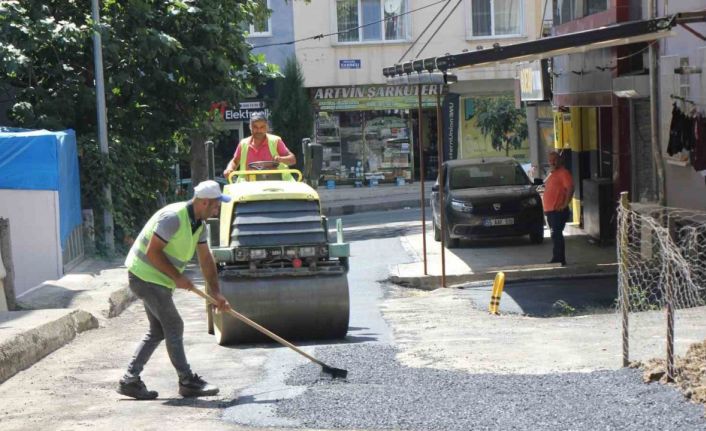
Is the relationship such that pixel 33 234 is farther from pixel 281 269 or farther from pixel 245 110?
pixel 245 110

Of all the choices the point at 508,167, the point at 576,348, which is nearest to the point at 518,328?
the point at 576,348

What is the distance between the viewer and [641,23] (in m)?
13.3

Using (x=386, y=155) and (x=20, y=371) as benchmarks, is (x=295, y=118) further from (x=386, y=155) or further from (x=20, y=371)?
(x=20, y=371)

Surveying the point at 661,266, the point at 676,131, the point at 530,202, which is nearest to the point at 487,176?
the point at 530,202

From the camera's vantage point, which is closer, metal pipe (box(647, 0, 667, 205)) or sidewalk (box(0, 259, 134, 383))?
sidewalk (box(0, 259, 134, 383))

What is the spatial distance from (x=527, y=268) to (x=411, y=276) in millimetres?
1761

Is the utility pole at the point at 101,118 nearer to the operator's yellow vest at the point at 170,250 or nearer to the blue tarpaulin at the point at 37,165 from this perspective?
the blue tarpaulin at the point at 37,165

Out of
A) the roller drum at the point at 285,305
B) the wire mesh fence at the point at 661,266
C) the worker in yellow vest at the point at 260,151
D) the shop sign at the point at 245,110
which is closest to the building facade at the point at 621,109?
the wire mesh fence at the point at 661,266

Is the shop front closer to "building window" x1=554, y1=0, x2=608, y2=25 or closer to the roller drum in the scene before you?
"building window" x1=554, y1=0, x2=608, y2=25

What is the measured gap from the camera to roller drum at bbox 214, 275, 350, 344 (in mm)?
11773

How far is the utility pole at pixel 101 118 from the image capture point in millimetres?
20859

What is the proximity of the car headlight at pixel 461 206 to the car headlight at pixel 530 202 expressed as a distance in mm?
962

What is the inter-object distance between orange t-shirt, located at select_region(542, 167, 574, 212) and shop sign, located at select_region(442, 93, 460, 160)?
706 inches

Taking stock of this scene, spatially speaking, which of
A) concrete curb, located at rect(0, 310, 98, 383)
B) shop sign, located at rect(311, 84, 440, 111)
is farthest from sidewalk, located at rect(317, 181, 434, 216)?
concrete curb, located at rect(0, 310, 98, 383)
